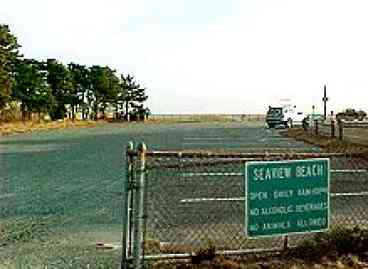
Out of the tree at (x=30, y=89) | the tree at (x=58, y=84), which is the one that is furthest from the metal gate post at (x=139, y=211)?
the tree at (x=58, y=84)

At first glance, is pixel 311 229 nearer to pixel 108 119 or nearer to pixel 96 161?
pixel 96 161

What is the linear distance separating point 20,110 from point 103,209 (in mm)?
72589

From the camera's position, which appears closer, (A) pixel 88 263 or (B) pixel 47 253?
(A) pixel 88 263

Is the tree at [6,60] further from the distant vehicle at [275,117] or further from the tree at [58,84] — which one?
the distant vehicle at [275,117]

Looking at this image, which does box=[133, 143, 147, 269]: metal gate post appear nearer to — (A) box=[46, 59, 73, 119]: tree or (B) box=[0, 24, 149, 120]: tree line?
(B) box=[0, 24, 149, 120]: tree line

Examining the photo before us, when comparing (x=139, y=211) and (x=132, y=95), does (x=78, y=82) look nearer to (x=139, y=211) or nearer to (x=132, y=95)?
(x=132, y=95)

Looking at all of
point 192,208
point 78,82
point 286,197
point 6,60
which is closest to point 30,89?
point 6,60

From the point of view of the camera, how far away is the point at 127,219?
7.10 m

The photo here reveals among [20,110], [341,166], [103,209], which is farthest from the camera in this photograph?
[20,110]

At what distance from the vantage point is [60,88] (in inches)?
3661

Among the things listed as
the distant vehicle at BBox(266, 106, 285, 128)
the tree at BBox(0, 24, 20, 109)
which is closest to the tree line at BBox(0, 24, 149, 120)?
the tree at BBox(0, 24, 20, 109)

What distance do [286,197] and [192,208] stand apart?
551 cm

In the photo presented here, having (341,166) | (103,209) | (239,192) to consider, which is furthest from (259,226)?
(341,166)

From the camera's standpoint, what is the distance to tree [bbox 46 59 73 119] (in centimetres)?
9081
